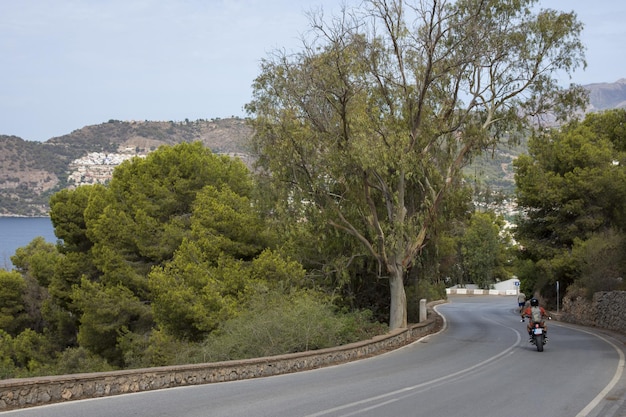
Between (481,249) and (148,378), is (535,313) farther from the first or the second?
(481,249)

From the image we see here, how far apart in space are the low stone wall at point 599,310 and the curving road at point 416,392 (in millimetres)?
11450

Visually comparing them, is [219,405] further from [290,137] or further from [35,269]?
[35,269]

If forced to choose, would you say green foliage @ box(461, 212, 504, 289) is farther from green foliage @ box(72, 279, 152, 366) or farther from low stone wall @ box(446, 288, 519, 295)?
green foliage @ box(72, 279, 152, 366)

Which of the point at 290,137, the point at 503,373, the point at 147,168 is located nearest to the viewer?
the point at 503,373

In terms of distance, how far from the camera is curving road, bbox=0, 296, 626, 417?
33.9ft

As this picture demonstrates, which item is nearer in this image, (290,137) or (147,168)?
(290,137)

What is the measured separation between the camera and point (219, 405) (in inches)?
420

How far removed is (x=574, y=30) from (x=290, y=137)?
1154 cm

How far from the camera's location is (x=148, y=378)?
1236 centimetres

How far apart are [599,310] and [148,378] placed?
95.5 ft

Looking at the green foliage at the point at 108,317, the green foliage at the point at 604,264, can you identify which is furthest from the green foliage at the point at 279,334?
the green foliage at the point at 604,264

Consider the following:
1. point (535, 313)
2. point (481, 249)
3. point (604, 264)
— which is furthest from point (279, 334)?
point (481, 249)

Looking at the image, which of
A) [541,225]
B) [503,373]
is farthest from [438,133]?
[541,225]

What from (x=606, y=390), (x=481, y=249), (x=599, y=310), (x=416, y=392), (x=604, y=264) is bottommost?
(x=481, y=249)
